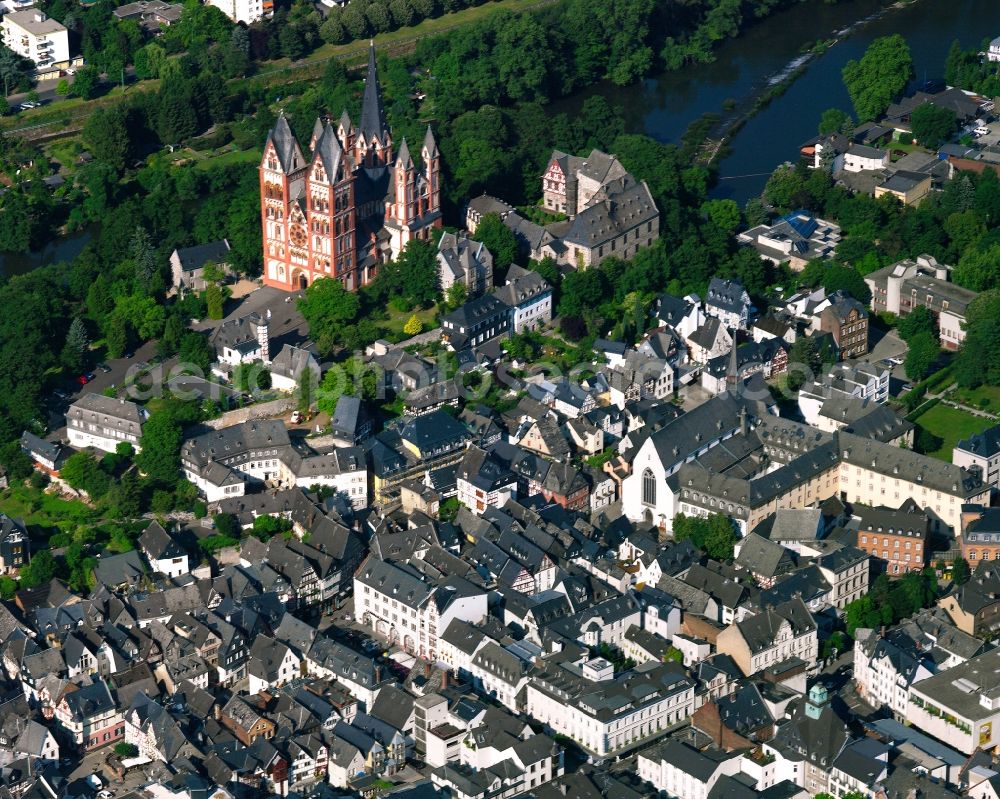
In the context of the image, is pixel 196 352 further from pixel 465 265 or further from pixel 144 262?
pixel 465 265

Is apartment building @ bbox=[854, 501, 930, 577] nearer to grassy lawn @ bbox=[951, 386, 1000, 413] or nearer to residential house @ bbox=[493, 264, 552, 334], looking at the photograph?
grassy lawn @ bbox=[951, 386, 1000, 413]

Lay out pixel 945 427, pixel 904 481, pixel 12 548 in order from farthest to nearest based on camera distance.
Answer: pixel 945 427, pixel 904 481, pixel 12 548

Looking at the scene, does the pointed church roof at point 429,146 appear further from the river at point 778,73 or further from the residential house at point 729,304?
the river at point 778,73

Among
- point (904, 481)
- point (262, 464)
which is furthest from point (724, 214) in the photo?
point (262, 464)

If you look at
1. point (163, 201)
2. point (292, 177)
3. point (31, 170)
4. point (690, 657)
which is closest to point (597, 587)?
point (690, 657)

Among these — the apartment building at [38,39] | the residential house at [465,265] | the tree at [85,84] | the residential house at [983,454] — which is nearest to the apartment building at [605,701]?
the residential house at [983,454]

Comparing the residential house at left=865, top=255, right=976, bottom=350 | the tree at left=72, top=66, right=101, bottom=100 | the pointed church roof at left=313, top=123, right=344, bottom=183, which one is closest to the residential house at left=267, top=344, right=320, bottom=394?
the pointed church roof at left=313, top=123, right=344, bottom=183

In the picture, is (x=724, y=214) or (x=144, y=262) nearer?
(x=144, y=262)

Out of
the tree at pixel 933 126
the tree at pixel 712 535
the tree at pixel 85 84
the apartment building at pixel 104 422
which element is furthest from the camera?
the tree at pixel 85 84
